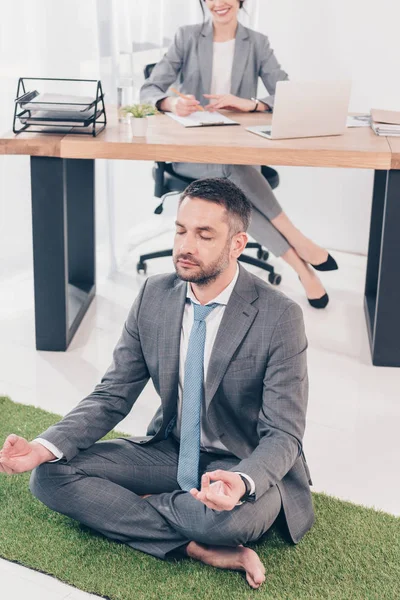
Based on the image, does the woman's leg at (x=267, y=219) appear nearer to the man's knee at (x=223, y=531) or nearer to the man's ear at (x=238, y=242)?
the man's ear at (x=238, y=242)

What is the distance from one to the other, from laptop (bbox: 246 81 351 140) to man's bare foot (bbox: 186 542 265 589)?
5.16 feet

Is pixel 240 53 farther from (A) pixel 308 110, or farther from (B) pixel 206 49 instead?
(A) pixel 308 110

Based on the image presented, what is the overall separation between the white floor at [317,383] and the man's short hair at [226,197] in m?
0.82

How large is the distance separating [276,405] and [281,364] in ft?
0.30

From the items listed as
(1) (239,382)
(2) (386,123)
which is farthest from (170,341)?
(2) (386,123)

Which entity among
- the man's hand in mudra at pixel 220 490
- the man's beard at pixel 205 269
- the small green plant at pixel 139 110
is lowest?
the man's hand in mudra at pixel 220 490

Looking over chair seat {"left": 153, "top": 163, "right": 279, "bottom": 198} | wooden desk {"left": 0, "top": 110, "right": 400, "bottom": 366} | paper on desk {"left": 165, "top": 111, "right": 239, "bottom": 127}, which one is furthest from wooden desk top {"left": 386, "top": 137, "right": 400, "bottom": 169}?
chair seat {"left": 153, "top": 163, "right": 279, "bottom": 198}

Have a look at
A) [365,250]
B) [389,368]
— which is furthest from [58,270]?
[365,250]

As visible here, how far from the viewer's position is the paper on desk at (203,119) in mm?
3422

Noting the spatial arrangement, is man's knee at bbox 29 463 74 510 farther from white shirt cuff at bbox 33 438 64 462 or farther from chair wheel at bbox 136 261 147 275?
chair wheel at bbox 136 261 147 275

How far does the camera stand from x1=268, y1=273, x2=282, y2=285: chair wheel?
4.13 m

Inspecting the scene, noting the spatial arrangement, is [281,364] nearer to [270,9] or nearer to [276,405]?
[276,405]

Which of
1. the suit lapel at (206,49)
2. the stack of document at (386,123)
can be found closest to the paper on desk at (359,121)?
the stack of document at (386,123)

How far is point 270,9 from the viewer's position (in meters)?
4.64
